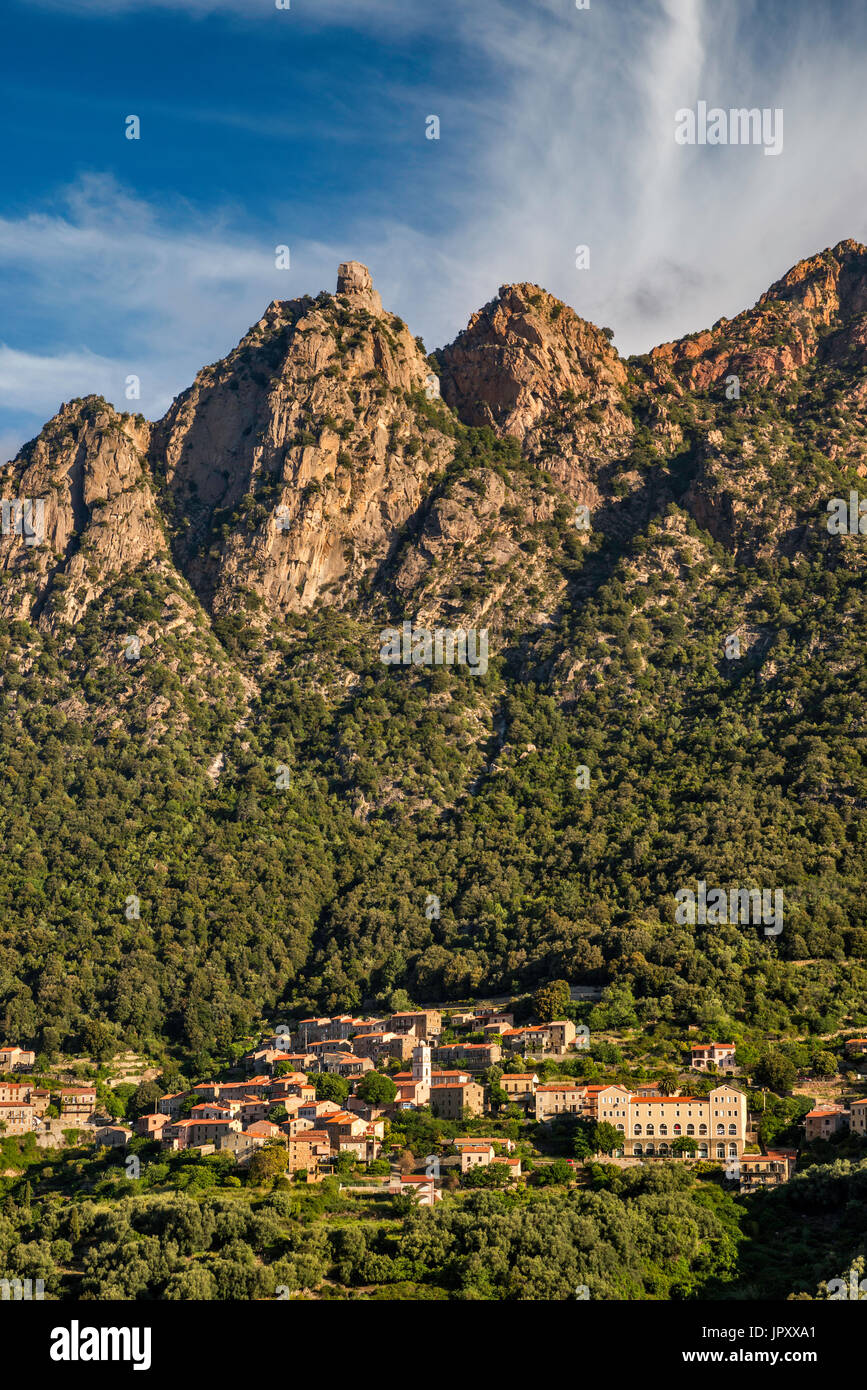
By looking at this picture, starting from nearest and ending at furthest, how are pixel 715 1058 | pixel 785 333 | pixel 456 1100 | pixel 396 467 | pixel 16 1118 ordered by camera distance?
pixel 456 1100, pixel 715 1058, pixel 16 1118, pixel 396 467, pixel 785 333

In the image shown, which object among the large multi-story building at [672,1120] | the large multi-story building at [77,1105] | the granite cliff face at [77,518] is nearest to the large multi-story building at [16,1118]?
the large multi-story building at [77,1105]

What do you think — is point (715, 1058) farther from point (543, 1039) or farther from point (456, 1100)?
point (456, 1100)

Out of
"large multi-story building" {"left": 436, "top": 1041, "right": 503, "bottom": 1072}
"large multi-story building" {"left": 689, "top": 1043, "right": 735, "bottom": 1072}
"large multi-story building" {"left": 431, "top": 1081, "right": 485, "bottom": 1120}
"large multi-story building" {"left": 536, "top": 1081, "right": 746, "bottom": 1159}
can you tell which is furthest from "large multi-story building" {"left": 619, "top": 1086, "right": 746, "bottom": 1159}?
"large multi-story building" {"left": 436, "top": 1041, "right": 503, "bottom": 1072}

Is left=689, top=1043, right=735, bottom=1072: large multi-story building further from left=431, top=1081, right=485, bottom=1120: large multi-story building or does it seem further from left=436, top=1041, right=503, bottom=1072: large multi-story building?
left=431, top=1081, right=485, bottom=1120: large multi-story building

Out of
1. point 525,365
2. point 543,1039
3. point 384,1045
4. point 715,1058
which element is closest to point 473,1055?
point 543,1039

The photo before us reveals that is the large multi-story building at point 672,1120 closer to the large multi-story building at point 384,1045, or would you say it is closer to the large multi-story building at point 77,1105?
the large multi-story building at point 384,1045

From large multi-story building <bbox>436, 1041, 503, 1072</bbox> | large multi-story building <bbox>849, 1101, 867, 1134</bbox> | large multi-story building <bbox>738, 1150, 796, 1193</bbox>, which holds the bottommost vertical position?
large multi-story building <bbox>738, 1150, 796, 1193</bbox>
